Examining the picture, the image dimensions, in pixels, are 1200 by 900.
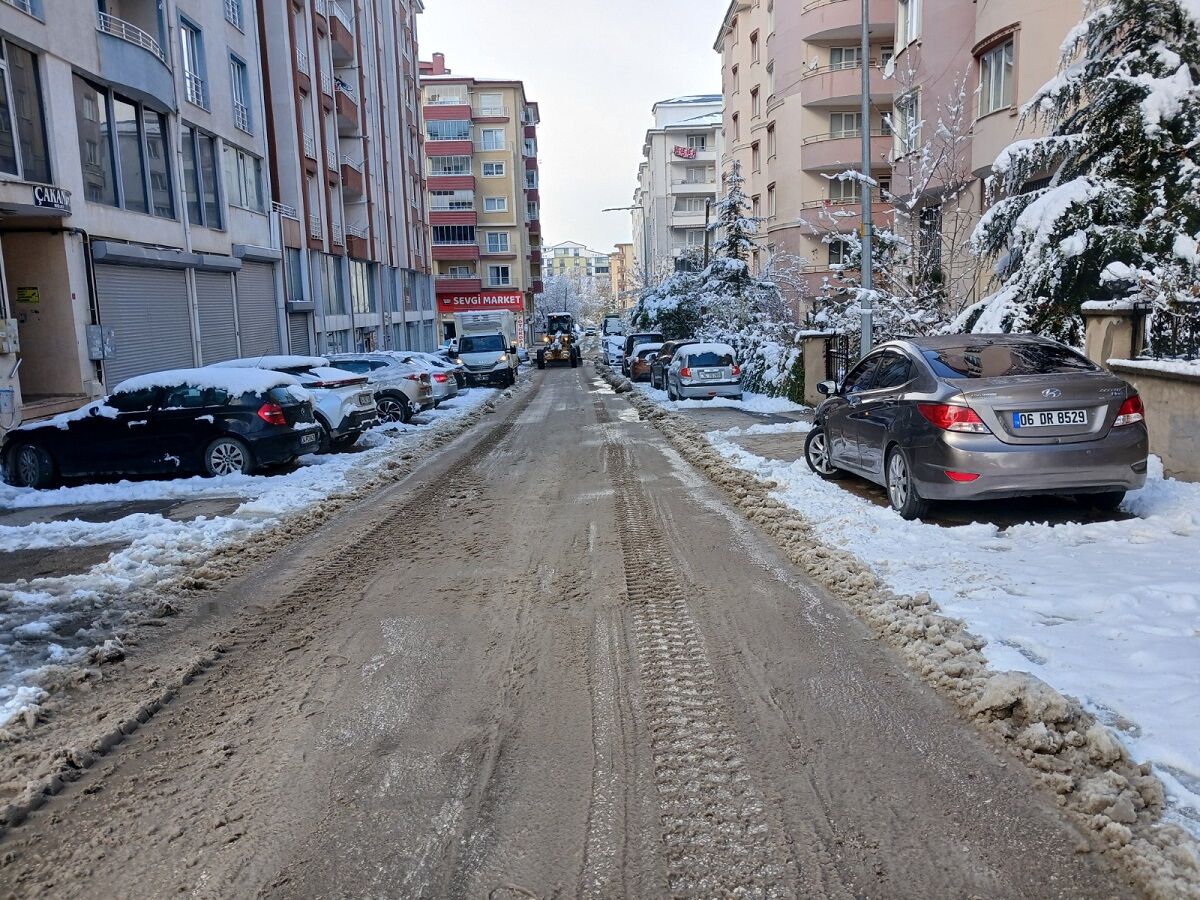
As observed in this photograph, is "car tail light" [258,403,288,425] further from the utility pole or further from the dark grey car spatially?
the utility pole

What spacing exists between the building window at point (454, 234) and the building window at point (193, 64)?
5423cm

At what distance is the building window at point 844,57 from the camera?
123 ft

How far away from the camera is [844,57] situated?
3809 cm

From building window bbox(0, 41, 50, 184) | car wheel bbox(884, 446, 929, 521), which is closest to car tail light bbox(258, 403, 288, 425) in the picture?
building window bbox(0, 41, 50, 184)

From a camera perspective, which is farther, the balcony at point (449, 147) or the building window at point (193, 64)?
the balcony at point (449, 147)

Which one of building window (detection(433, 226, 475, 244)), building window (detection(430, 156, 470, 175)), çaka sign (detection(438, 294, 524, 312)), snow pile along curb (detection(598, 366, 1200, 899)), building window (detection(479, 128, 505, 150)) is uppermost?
building window (detection(479, 128, 505, 150))

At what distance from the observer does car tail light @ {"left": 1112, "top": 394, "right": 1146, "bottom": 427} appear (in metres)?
7.63

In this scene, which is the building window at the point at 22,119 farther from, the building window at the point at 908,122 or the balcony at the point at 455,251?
the balcony at the point at 455,251

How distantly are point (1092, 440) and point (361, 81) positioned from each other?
42247 mm

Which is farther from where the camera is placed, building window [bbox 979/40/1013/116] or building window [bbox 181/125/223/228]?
building window [bbox 181/125/223/228]

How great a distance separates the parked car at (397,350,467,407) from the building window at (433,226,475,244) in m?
54.7

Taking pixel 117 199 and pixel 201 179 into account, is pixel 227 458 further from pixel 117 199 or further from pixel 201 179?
pixel 201 179

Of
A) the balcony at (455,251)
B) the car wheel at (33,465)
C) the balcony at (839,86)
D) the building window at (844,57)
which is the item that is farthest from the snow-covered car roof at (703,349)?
the balcony at (455,251)

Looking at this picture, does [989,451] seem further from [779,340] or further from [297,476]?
[779,340]
